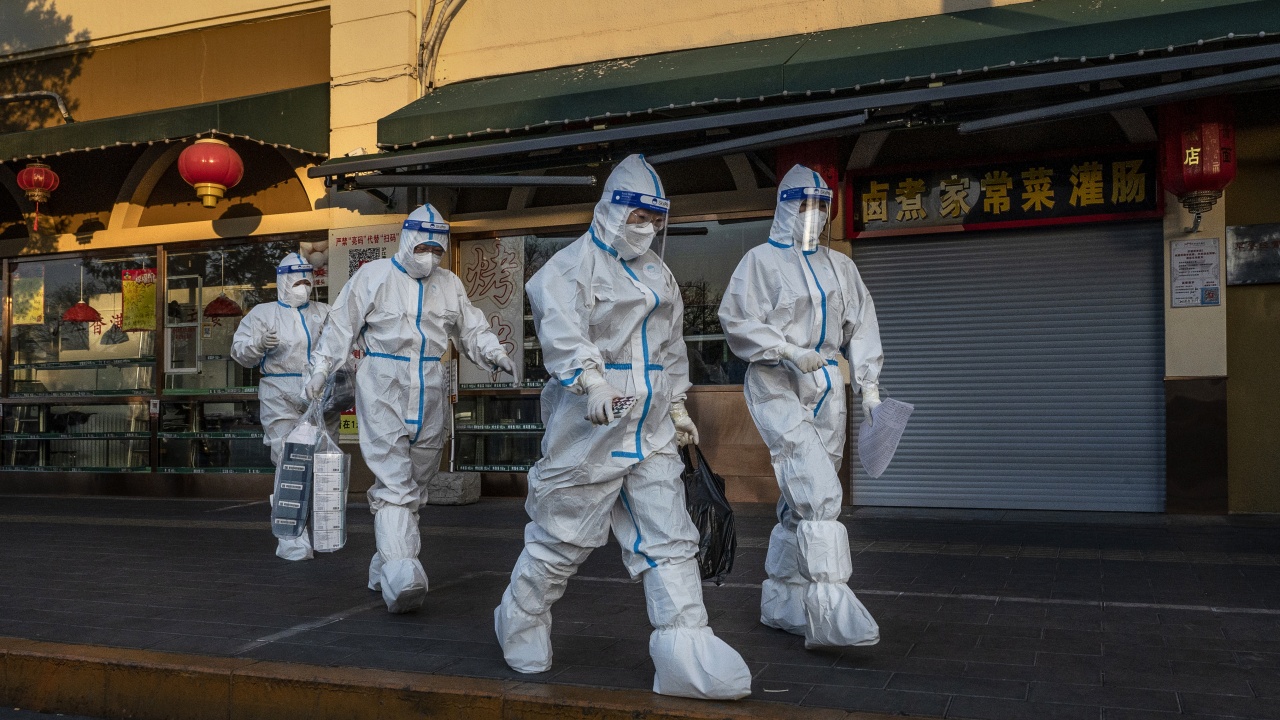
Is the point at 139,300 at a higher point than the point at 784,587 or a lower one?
higher

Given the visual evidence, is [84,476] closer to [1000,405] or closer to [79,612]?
[79,612]

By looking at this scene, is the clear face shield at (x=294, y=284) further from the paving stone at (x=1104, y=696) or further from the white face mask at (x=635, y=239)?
the paving stone at (x=1104, y=696)

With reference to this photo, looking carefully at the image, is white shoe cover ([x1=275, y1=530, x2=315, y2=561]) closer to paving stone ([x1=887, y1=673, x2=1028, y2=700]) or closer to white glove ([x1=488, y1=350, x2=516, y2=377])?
white glove ([x1=488, y1=350, x2=516, y2=377])

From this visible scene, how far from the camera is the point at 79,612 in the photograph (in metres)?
5.61

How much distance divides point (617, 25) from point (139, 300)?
21.7 ft

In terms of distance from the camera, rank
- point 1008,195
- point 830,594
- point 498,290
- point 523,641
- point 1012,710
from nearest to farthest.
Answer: point 1012,710, point 523,641, point 830,594, point 1008,195, point 498,290

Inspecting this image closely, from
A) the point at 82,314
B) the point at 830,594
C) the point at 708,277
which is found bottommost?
the point at 830,594

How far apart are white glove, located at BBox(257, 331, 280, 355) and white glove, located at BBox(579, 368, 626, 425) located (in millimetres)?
5035

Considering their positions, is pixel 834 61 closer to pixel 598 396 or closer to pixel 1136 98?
pixel 1136 98

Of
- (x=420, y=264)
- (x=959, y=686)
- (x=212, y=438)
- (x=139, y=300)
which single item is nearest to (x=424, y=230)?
(x=420, y=264)

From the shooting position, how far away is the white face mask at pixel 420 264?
19.8 ft

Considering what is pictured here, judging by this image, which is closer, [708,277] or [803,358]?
[803,358]

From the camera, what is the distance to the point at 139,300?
12898 millimetres

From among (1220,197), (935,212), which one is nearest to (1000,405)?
(935,212)
